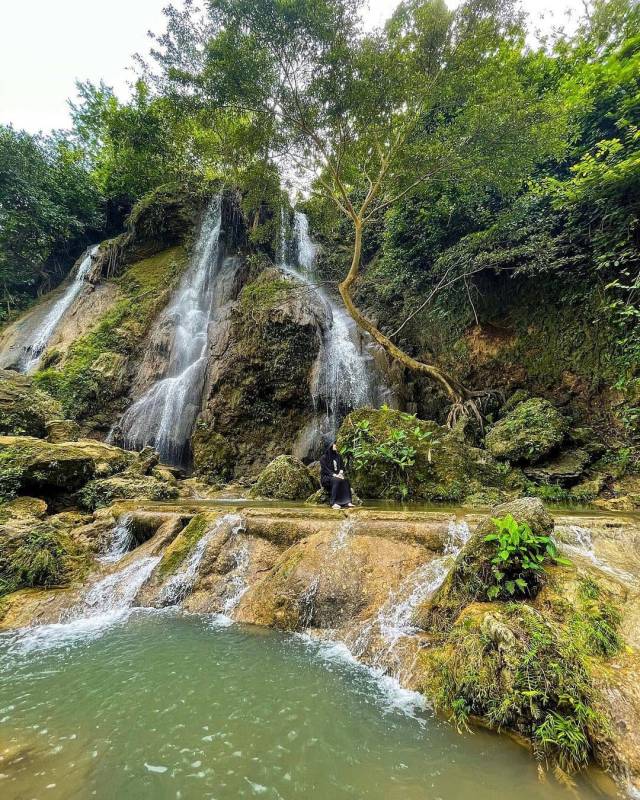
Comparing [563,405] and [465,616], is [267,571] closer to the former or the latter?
[465,616]

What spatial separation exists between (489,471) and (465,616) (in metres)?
6.18

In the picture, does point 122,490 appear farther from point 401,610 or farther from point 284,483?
point 401,610

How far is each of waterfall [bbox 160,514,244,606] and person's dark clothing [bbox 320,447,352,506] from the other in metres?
2.23

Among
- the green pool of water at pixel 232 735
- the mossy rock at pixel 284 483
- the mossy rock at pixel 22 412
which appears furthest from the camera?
the mossy rock at pixel 22 412

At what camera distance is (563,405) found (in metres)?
10.2

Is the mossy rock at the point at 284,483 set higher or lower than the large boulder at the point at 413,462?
lower

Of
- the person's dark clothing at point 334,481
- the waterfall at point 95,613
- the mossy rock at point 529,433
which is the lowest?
the waterfall at point 95,613

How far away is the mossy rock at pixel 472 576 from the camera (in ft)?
12.3

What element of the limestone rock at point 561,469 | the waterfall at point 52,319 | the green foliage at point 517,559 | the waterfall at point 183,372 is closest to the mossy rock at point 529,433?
the limestone rock at point 561,469

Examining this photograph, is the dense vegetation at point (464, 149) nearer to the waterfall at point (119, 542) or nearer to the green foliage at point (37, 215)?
the waterfall at point (119, 542)

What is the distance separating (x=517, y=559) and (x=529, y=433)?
6677 millimetres

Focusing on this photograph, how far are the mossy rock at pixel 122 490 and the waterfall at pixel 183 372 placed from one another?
4.89 meters

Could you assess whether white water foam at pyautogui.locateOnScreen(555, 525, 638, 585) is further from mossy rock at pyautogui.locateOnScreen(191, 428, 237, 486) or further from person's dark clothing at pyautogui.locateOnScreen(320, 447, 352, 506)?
mossy rock at pyautogui.locateOnScreen(191, 428, 237, 486)

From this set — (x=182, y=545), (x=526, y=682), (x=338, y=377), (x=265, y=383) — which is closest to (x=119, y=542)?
(x=182, y=545)
